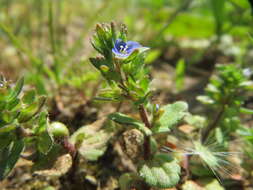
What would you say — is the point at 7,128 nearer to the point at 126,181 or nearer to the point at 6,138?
the point at 6,138

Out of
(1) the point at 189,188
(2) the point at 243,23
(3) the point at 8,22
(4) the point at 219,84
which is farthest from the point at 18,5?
(1) the point at 189,188

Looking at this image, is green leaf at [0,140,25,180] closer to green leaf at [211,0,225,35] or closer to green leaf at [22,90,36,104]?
green leaf at [22,90,36,104]

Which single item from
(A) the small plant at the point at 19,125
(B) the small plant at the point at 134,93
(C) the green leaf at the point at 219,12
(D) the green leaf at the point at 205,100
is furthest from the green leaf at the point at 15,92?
(C) the green leaf at the point at 219,12

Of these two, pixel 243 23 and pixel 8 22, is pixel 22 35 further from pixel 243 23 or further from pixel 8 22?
pixel 243 23

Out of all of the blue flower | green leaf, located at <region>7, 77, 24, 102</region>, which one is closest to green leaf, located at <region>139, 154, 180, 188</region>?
the blue flower

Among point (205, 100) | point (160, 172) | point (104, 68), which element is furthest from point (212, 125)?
point (104, 68)

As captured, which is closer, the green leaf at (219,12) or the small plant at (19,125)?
the small plant at (19,125)

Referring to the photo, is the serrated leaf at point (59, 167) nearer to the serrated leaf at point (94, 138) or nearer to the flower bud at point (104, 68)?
the serrated leaf at point (94, 138)
